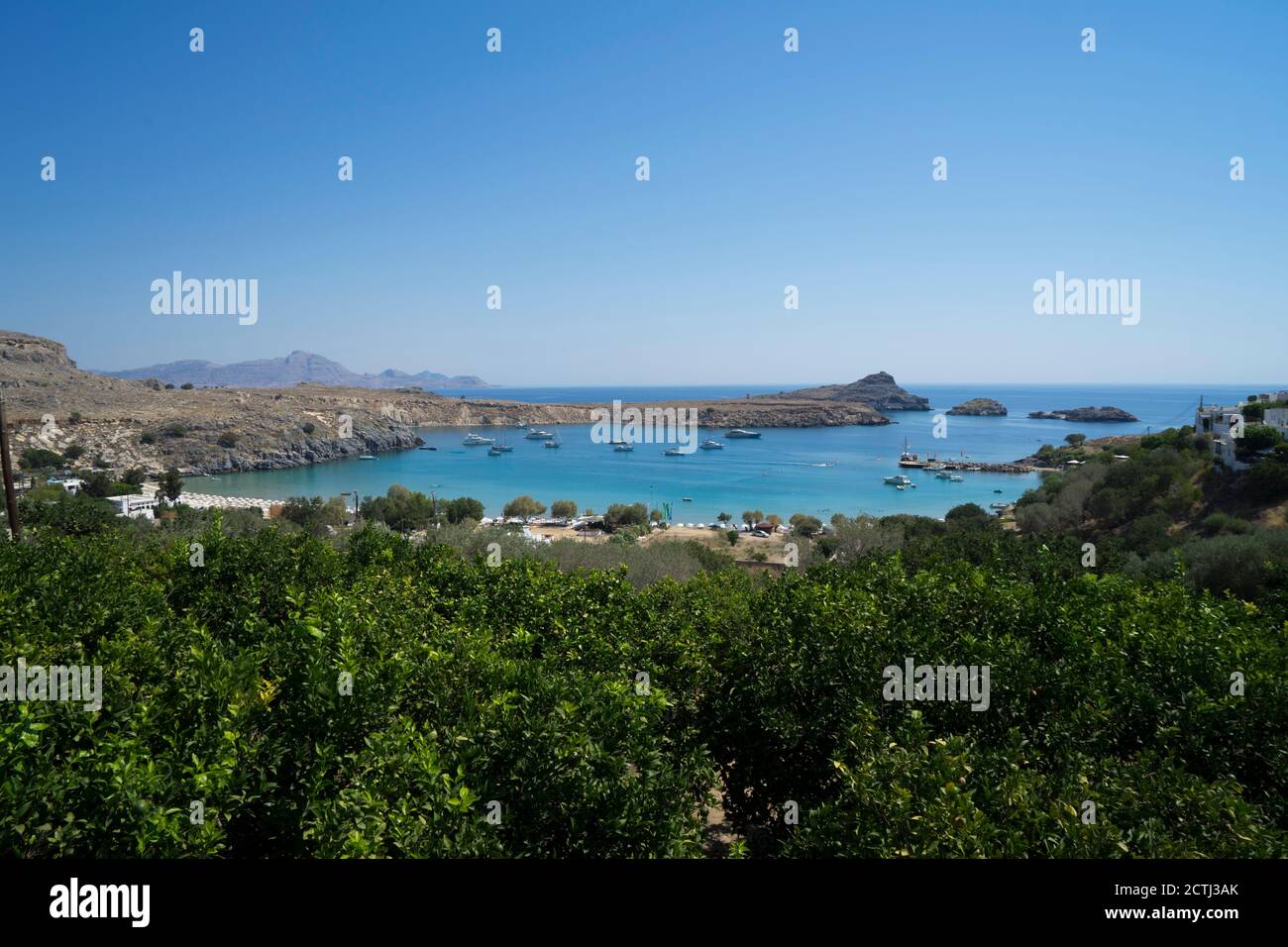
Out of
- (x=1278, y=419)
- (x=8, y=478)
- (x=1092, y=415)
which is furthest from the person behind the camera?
(x=1092, y=415)

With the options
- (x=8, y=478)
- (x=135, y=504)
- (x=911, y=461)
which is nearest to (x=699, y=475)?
(x=911, y=461)

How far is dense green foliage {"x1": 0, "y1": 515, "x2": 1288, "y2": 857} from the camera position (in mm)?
4316

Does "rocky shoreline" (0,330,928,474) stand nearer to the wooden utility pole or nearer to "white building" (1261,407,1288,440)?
the wooden utility pole

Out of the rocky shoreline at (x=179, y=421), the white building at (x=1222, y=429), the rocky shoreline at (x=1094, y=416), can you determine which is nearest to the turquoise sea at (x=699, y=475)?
the rocky shoreline at (x=179, y=421)

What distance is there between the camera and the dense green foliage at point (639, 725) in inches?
170

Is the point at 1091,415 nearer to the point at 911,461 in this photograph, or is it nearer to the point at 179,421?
the point at 911,461

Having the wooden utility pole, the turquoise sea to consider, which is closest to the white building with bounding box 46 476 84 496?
the turquoise sea

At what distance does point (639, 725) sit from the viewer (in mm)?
5234

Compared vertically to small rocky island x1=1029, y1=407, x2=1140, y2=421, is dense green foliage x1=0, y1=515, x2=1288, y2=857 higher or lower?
lower

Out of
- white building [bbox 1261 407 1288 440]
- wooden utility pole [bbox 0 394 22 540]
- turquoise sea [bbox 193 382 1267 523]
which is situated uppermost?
white building [bbox 1261 407 1288 440]
